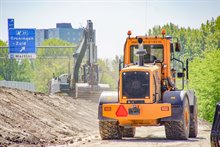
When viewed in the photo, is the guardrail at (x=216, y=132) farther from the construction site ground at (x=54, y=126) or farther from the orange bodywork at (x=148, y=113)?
the orange bodywork at (x=148, y=113)

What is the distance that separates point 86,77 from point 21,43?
7.26 meters

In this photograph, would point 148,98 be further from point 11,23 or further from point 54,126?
point 11,23

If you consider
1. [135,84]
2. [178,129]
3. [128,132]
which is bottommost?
[128,132]

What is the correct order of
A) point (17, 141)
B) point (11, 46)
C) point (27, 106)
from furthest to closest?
1. point (11, 46)
2. point (27, 106)
3. point (17, 141)

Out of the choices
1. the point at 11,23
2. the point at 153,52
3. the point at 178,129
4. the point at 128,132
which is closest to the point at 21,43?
the point at 11,23

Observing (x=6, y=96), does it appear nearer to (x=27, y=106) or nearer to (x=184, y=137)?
(x=27, y=106)

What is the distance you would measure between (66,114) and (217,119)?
78.5 feet

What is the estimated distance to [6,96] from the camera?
33094mm

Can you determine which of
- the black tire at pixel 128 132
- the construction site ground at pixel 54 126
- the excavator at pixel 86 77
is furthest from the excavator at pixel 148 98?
the excavator at pixel 86 77

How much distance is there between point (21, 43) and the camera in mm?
62844

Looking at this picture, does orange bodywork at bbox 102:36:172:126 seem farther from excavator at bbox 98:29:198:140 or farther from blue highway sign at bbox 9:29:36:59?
blue highway sign at bbox 9:29:36:59

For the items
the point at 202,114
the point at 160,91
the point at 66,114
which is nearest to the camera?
the point at 160,91

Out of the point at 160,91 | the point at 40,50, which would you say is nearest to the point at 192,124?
the point at 160,91

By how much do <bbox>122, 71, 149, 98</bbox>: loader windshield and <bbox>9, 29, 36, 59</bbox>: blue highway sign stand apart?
39.3 m
